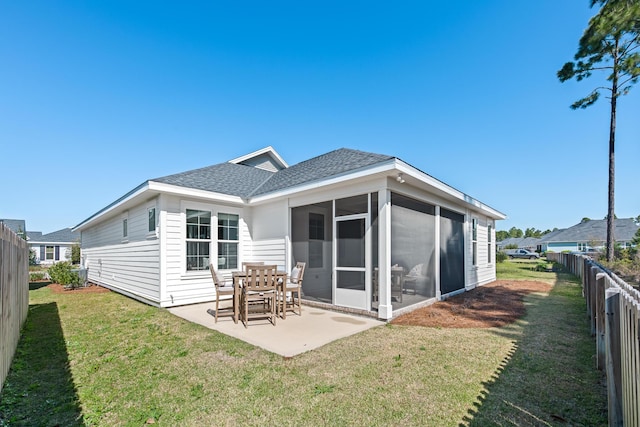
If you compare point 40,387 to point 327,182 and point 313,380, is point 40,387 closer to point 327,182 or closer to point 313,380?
point 313,380

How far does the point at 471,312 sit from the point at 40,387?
7.22m

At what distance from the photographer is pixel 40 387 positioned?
317cm

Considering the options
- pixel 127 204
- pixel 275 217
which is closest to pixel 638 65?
pixel 275 217

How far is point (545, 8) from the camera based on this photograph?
8.72 metres

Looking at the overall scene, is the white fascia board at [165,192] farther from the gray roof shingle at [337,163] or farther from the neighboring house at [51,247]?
the neighboring house at [51,247]

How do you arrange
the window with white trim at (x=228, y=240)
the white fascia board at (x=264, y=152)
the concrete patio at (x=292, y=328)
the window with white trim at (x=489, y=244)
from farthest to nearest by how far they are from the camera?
the window with white trim at (x=489, y=244) → the white fascia board at (x=264, y=152) → the window with white trim at (x=228, y=240) → the concrete patio at (x=292, y=328)

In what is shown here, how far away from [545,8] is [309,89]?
8.56 metres

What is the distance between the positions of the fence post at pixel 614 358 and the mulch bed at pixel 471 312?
3.07 m

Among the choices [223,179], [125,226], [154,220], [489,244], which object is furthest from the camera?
[489,244]

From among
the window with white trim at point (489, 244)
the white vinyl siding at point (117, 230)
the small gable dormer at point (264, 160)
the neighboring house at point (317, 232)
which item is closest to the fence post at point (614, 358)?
the neighboring house at point (317, 232)

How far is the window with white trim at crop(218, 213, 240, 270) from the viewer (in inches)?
324

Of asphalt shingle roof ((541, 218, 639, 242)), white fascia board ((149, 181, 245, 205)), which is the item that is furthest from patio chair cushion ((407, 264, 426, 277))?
asphalt shingle roof ((541, 218, 639, 242))

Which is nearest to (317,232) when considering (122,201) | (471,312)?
(471,312)

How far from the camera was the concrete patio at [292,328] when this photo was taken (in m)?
4.39
